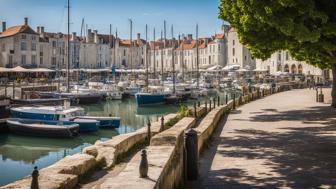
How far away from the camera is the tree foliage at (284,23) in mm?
18609

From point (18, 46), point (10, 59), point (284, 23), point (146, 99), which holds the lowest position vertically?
point (146, 99)

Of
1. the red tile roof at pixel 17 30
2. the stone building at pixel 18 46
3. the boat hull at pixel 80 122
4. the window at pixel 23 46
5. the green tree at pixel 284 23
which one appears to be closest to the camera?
the green tree at pixel 284 23

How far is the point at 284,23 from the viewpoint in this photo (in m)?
18.5

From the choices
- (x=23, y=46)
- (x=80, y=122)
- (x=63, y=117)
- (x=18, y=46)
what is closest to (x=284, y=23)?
(x=80, y=122)

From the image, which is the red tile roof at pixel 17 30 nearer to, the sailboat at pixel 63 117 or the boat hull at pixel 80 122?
the sailboat at pixel 63 117

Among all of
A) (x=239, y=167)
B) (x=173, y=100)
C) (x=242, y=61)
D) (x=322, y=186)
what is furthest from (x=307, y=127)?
(x=242, y=61)

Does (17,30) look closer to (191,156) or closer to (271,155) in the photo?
(271,155)

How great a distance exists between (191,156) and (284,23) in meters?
10.1

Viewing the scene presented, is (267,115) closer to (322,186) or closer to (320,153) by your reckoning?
(320,153)

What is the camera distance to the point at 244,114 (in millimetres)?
26875

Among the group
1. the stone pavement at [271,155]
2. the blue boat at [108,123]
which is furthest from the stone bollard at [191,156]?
the blue boat at [108,123]

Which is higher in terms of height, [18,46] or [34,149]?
[18,46]

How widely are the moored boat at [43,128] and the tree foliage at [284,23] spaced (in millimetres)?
14100

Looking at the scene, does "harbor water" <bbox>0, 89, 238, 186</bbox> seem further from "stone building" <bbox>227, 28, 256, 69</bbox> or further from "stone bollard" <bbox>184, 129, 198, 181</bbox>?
"stone building" <bbox>227, 28, 256, 69</bbox>
